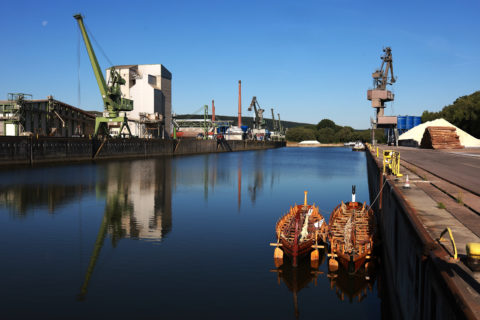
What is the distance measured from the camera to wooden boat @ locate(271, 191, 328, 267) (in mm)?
19641

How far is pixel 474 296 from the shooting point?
683cm

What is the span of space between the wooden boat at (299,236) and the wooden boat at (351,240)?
77 cm

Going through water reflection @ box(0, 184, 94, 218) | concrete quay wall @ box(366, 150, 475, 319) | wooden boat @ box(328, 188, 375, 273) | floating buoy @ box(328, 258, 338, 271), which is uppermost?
concrete quay wall @ box(366, 150, 475, 319)

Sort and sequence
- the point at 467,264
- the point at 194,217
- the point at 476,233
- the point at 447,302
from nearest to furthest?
1. the point at 447,302
2. the point at 467,264
3. the point at 476,233
4. the point at 194,217

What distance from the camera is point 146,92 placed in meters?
152

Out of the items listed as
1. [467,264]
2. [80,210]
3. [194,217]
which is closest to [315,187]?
[194,217]

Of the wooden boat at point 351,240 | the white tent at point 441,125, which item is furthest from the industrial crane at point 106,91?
the wooden boat at point 351,240

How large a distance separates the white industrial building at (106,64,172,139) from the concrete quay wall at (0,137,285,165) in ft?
60.7

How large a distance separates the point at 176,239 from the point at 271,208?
13616 mm

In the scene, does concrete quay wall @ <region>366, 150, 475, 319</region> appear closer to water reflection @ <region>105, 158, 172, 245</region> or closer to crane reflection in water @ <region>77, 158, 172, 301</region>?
crane reflection in water @ <region>77, 158, 172, 301</region>

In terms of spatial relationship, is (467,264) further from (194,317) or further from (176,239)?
(176,239)

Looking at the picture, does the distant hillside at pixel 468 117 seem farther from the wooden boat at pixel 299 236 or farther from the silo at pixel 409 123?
the wooden boat at pixel 299 236

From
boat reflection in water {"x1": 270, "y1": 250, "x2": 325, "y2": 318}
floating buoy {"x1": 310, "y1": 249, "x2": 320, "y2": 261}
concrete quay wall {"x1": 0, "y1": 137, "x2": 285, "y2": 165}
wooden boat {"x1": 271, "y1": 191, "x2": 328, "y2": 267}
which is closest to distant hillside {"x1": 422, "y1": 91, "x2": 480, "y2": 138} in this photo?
concrete quay wall {"x1": 0, "y1": 137, "x2": 285, "y2": 165}

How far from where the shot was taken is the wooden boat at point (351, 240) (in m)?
18.4
